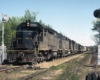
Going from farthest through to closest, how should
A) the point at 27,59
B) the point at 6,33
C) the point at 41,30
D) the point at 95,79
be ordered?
the point at 6,33
the point at 41,30
the point at 27,59
the point at 95,79

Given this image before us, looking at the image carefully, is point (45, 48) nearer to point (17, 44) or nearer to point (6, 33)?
point (17, 44)

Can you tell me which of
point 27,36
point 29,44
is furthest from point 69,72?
point 27,36

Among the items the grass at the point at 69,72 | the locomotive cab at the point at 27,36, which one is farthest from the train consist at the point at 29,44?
the grass at the point at 69,72

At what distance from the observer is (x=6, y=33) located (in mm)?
63000

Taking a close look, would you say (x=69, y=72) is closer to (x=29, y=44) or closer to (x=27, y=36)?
(x=29, y=44)

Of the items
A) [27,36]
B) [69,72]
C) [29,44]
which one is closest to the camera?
[69,72]

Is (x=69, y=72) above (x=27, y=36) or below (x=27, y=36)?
below

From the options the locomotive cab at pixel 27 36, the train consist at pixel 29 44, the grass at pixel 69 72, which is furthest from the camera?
the locomotive cab at pixel 27 36

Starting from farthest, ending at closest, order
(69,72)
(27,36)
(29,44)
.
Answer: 1. (27,36)
2. (29,44)
3. (69,72)

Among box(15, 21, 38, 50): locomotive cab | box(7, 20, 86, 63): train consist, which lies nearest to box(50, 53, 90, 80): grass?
box(7, 20, 86, 63): train consist

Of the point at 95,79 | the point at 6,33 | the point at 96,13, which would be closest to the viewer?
the point at 96,13

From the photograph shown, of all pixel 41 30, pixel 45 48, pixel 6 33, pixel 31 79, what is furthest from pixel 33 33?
pixel 6 33

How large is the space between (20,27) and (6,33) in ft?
141

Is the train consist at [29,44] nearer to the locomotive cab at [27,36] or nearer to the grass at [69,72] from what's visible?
the locomotive cab at [27,36]
